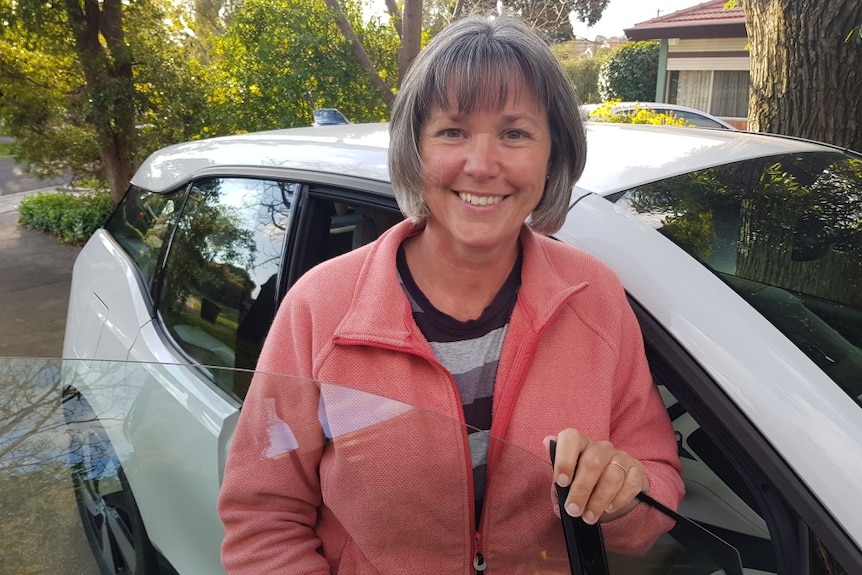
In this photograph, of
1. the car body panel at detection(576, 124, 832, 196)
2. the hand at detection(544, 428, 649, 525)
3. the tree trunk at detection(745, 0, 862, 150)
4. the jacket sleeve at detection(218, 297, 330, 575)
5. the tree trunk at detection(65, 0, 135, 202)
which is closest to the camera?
the hand at detection(544, 428, 649, 525)

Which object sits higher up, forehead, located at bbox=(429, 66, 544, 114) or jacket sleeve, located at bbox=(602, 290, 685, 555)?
forehead, located at bbox=(429, 66, 544, 114)

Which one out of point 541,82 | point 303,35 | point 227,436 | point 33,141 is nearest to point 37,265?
Answer: point 33,141

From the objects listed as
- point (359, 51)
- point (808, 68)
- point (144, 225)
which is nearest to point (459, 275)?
point (144, 225)

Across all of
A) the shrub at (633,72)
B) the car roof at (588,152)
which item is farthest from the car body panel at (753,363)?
the shrub at (633,72)

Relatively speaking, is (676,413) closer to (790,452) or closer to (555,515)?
(790,452)

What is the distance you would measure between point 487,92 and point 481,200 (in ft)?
0.69

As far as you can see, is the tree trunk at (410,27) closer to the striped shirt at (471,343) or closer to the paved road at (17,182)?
the striped shirt at (471,343)

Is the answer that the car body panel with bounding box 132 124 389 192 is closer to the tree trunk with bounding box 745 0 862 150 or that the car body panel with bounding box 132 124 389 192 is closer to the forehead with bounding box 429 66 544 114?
the forehead with bounding box 429 66 544 114

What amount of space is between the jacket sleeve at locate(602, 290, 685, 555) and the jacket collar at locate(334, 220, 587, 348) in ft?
0.46

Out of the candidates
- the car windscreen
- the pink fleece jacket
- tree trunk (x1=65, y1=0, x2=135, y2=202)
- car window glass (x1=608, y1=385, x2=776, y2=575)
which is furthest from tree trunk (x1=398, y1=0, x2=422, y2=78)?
the car windscreen

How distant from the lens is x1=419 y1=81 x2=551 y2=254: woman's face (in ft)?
4.73

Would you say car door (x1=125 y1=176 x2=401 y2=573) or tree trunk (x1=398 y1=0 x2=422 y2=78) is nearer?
car door (x1=125 y1=176 x2=401 y2=573)

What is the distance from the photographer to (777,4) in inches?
146

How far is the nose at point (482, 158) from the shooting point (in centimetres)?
143
